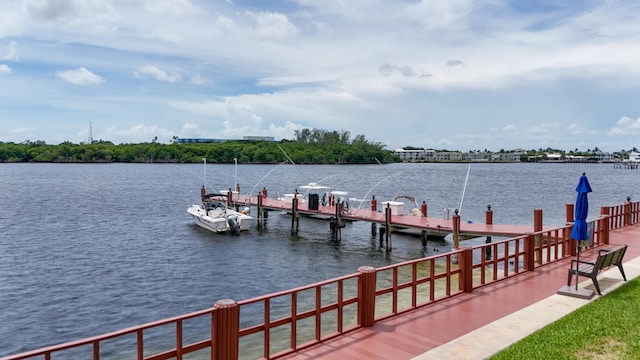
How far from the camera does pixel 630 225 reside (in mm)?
23938

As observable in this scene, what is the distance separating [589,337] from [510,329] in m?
1.33

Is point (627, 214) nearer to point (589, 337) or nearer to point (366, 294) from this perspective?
point (589, 337)

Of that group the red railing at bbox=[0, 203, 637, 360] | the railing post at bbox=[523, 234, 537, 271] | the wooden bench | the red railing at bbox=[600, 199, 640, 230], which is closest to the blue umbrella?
the wooden bench

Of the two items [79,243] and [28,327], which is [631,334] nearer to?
[28,327]

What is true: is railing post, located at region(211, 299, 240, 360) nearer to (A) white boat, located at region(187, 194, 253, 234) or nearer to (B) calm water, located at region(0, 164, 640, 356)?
(B) calm water, located at region(0, 164, 640, 356)

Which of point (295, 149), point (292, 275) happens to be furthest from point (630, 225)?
point (295, 149)

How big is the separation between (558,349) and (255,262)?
20.0 metres

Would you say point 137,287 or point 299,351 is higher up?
point 299,351

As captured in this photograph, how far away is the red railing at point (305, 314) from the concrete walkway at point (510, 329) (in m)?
1.70

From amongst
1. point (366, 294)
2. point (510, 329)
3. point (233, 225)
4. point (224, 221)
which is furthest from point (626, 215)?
point (224, 221)

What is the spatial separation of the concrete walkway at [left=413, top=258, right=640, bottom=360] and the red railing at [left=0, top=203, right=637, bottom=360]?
170cm

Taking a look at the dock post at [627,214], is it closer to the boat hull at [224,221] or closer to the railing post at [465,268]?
the railing post at [465,268]

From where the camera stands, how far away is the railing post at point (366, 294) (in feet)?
31.4

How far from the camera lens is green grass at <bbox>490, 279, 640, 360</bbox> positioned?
26.6ft
